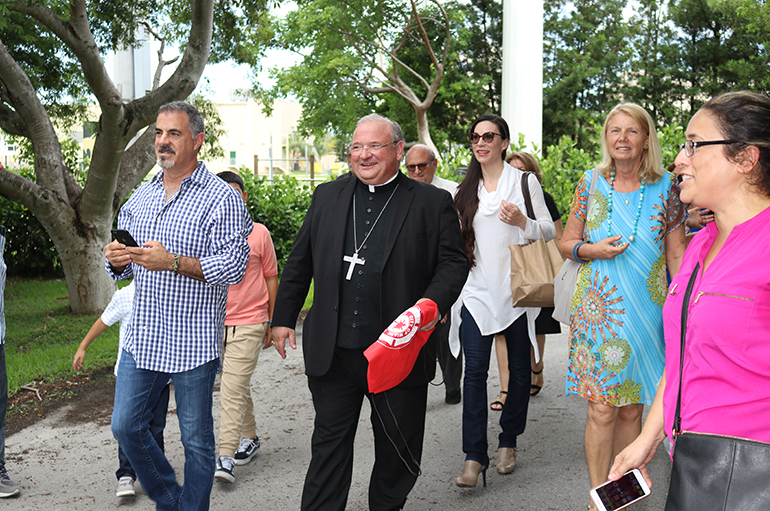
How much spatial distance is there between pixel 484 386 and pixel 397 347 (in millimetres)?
1695

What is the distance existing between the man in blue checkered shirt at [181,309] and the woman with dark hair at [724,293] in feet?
7.10

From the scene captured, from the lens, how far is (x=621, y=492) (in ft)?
7.12

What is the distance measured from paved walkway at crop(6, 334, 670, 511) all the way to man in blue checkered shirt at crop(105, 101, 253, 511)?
833 mm

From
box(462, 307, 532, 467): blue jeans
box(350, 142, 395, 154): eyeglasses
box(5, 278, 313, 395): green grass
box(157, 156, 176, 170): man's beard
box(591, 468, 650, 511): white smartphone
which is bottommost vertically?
box(5, 278, 313, 395): green grass

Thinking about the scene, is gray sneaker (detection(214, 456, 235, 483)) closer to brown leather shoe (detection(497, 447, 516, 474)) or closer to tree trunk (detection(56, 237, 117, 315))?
brown leather shoe (detection(497, 447, 516, 474))

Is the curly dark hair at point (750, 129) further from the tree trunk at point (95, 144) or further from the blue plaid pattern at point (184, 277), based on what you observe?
the tree trunk at point (95, 144)

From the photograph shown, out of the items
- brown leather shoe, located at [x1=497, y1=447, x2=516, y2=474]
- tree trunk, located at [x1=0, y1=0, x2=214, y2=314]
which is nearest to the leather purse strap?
brown leather shoe, located at [x1=497, y1=447, x2=516, y2=474]

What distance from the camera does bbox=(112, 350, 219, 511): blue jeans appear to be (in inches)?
141

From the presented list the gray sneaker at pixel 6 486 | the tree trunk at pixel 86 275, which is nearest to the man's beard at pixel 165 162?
the gray sneaker at pixel 6 486

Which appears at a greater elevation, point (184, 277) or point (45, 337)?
point (184, 277)

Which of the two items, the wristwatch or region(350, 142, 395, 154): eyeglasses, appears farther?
region(350, 142, 395, 154): eyeglasses

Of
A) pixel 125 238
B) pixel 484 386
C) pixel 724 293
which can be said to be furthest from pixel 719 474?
pixel 484 386

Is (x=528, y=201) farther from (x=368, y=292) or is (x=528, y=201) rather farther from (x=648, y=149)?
(x=368, y=292)

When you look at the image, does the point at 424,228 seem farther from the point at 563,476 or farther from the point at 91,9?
the point at 91,9
